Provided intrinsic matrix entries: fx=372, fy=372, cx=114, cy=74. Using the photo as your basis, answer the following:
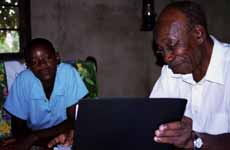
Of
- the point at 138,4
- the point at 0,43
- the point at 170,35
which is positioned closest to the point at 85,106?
the point at 170,35

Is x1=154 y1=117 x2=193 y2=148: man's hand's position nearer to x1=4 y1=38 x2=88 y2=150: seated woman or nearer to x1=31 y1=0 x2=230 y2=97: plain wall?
x1=4 y1=38 x2=88 y2=150: seated woman

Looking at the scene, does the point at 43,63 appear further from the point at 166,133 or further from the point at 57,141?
the point at 166,133

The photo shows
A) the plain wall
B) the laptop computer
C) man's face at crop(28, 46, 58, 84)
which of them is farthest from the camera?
the plain wall

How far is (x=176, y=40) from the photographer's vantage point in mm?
1234

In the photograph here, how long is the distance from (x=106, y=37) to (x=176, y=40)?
7.45 ft

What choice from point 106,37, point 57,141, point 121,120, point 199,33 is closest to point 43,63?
point 57,141

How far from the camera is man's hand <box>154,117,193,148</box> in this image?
1028mm

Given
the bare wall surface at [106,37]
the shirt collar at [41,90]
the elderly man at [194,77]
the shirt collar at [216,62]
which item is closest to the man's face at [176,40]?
the elderly man at [194,77]

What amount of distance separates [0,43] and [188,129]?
2.24 meters

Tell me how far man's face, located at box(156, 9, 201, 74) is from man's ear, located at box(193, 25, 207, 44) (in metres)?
0.01

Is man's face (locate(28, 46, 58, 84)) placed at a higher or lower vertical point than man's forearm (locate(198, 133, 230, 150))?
higher

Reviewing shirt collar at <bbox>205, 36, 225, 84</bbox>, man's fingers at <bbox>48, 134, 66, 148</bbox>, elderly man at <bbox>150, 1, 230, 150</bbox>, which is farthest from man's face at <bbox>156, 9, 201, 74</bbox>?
man's fingers at <bbox>48, 134, 66, 148</bbox>

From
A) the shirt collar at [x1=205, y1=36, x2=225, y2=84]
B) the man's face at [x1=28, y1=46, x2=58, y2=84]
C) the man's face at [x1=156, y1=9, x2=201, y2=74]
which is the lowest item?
the man's face at [x1=28, y1=46, x2=58, y2=84]

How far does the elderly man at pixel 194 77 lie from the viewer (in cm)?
117
